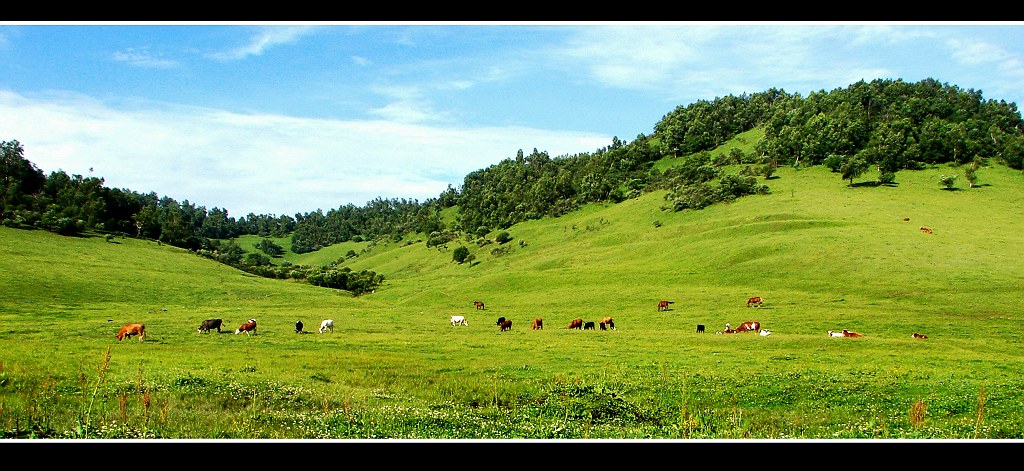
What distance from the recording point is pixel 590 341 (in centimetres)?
3675

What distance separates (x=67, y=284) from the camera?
6525cm

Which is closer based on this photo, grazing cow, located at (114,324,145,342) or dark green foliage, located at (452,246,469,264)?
grazing cow, located at (114,324,145,342)

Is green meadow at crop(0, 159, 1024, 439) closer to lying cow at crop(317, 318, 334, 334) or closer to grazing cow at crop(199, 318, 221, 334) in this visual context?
grazing cow at crop(199, 318, 221, 334)

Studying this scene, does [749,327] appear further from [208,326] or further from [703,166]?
[703,166]

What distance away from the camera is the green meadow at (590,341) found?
13.9 metres

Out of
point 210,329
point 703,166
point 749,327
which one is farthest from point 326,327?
point 703,166

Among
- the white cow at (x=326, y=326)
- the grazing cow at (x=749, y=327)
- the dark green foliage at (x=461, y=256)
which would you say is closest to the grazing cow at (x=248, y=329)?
the white cow at (x=326, y=326)

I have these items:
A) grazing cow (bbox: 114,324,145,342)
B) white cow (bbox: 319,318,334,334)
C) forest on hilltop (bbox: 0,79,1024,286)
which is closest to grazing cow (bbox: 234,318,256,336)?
white cow (bbox: 319,318,334,334)

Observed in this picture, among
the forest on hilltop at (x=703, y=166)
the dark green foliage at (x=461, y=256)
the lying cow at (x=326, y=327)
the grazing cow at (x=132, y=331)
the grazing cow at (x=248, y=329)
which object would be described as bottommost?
the lying cow at (x=326, y=327)

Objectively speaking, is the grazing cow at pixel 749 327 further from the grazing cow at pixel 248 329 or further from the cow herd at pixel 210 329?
the grazing cow at pixel 248 329

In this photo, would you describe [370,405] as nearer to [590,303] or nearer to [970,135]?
[590,303]

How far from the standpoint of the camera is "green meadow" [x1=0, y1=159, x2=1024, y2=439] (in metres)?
13.9
